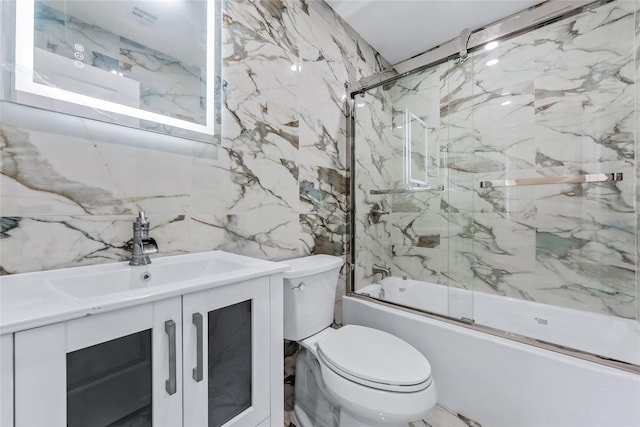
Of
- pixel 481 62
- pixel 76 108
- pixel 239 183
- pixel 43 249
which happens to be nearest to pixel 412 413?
pixel 239 183

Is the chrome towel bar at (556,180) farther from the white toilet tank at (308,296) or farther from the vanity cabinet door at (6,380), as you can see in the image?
the vanity cabinet door at (6,380)

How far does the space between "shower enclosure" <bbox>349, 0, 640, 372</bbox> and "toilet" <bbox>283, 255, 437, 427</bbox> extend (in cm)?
52

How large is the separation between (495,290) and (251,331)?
1782 mm

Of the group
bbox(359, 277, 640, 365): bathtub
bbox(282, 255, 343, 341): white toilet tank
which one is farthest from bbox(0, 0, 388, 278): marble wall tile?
bbox(359, 277, 640, 365): bathtub

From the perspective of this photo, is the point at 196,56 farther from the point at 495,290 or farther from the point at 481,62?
the point at 495,290

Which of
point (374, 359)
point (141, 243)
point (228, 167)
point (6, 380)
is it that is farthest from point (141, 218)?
point (374, 359)

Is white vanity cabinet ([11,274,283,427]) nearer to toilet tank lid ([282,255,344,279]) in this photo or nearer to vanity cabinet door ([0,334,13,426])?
vanity cabinet door ([0,334,13,426])

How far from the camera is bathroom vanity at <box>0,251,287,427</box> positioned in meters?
0.51

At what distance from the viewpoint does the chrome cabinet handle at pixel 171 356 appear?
0.66 metres

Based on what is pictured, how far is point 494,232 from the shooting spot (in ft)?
6.54

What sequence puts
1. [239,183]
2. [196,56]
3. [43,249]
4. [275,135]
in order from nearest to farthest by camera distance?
[43,249]
[196,56]
[239,183]
[275,135]

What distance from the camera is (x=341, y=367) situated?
1.10 metres

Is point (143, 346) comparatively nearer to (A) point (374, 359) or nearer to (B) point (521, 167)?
(A) point (374, 359)

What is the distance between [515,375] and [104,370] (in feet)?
4.85
